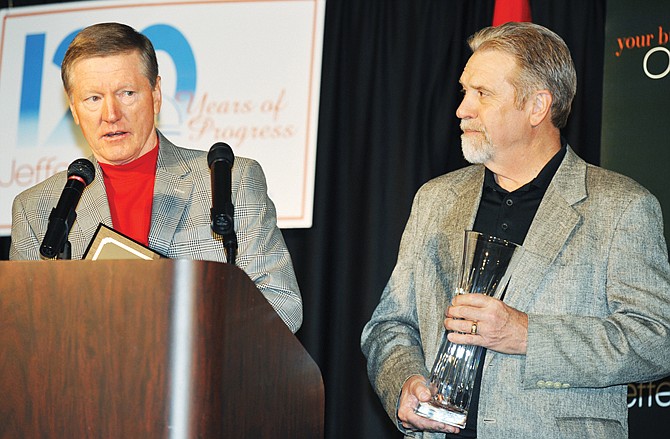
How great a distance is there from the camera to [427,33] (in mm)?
4270

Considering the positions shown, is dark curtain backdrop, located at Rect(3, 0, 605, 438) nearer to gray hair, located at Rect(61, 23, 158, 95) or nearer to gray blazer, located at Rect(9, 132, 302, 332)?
gray blazer, located at Rect(9, 132, 302, 332)

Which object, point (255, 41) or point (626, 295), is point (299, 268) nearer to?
point (255, 41)

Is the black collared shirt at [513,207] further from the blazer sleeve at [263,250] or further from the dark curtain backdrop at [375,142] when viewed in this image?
the dark curtain backdrop at [375,142]

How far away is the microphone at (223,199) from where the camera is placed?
2176 mm

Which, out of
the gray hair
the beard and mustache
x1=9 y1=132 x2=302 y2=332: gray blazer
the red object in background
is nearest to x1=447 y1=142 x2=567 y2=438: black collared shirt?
the beard and mustache

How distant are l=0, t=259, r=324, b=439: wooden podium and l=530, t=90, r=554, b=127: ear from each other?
1398 millimetres

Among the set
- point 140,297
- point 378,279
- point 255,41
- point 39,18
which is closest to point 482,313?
point 140,297

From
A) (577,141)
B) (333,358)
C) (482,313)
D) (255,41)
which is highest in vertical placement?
(255,41)

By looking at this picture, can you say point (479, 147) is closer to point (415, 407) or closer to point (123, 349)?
point (415, 407)

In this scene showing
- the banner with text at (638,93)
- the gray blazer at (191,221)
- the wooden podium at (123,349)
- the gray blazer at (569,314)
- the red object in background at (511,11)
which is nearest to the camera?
the wooden podium at (123,349)

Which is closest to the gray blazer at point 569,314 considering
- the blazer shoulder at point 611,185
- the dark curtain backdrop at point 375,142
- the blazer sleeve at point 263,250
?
the blazer shoulder at point 611,185

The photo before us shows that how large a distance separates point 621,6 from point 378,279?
1.51 metres

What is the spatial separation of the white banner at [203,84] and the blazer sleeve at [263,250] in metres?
1.26

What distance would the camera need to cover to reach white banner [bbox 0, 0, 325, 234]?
13.6 feet
